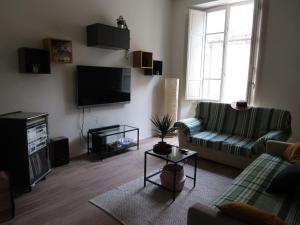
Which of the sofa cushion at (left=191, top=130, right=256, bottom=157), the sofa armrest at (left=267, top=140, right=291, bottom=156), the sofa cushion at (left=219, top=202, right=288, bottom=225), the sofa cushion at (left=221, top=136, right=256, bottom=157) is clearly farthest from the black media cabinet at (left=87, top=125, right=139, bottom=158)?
the sofa cushion at (left=219, top=202, right=288, bottom=225)

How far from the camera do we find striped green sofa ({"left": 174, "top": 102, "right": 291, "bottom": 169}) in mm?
3113

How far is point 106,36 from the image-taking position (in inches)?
135

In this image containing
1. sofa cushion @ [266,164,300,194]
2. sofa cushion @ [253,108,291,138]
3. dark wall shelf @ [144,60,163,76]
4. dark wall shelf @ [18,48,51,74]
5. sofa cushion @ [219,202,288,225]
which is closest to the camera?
sofa cushion @ [219,202,288,225]

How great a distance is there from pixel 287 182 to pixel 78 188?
2182mm

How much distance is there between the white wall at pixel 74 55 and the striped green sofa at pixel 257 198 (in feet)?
8.41

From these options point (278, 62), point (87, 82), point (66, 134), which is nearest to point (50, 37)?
point (87, 82)

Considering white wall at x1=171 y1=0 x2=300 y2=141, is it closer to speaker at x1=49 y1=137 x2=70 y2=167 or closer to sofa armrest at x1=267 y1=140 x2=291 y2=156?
sofa armrest at x1=267 y1=140 x2=291 y2=156

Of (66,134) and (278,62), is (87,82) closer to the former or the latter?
(66,134)

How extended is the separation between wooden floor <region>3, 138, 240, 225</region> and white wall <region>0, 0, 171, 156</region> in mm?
606

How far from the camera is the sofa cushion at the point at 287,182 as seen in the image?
5.68ft

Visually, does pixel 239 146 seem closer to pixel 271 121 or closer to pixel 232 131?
pixel 232 131

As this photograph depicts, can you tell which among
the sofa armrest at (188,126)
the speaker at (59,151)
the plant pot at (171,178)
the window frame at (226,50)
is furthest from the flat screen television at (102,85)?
the plant pot at (171,178)

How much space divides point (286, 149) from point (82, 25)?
3.30m

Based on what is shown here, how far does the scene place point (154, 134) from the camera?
16.4ft
